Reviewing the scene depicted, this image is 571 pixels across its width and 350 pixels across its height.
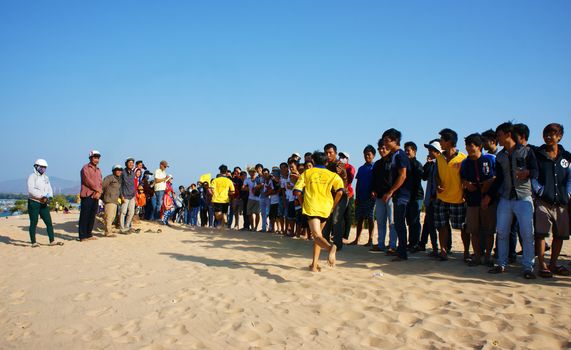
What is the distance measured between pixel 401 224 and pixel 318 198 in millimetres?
1707

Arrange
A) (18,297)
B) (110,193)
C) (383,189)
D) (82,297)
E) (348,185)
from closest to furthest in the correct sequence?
(82,297)
(18,297)
(383,189)
(348,185)
(110,193)

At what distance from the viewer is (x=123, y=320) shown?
167 inches

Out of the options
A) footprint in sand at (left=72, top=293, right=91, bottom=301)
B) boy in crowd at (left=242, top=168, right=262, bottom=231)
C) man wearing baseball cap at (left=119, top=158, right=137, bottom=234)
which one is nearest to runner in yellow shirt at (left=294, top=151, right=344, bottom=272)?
footprint in sand at (left=72, top=293, right=91, bottom=301)

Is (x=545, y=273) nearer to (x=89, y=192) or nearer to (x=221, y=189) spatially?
(x=221, y=189)

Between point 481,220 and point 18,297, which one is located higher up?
point 481,220

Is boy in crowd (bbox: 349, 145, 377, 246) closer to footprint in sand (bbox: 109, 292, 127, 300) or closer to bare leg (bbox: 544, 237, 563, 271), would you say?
bare leg (bbox: 544, 237, 563, 271)

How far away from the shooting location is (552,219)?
532 cm

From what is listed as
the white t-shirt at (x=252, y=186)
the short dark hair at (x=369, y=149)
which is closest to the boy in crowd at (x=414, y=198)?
the short dark hair at (x=369, y=149)

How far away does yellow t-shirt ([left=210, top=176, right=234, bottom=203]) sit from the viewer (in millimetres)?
12117

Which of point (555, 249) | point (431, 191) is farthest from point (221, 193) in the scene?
point (555, 249)

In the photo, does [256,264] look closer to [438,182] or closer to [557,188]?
[438,182]

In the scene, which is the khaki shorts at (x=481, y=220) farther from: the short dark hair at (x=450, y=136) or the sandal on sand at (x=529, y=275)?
the short dark hair at (x=450, y=136)

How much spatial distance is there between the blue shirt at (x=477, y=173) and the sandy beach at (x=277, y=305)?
1.09 meters

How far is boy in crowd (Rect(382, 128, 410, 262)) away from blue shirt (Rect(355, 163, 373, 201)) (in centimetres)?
149
